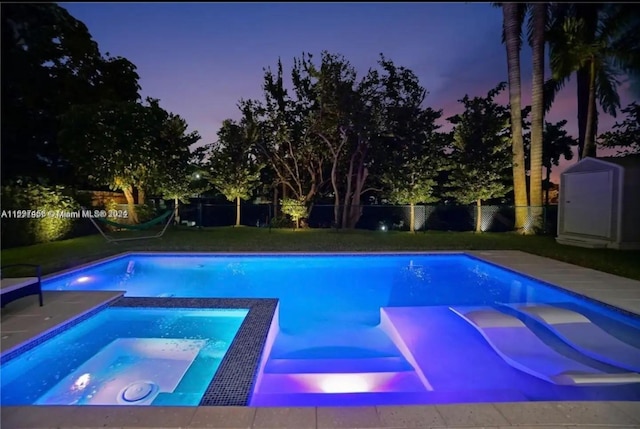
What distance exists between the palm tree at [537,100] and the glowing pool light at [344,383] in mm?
10763

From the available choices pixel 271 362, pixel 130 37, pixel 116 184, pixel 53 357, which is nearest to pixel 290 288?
pixel 271 362

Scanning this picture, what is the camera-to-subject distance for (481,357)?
3.22m

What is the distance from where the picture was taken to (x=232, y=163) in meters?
13.1

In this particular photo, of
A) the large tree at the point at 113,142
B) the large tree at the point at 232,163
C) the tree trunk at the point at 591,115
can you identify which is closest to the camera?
the tree trunk at the point at 591,115

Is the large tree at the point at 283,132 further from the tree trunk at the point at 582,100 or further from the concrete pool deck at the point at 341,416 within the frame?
the concrete pool deck at the point at 341,416

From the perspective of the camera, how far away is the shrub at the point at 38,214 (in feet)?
25.4

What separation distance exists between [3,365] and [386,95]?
12713mm

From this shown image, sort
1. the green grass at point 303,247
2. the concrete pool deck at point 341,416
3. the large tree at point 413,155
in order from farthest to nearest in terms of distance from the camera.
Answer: the large tree at point 413,155 → the green grass at point 303,247 → the concrete pool deck at point 341,416

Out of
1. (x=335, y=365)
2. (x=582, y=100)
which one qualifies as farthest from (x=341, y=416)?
(x=582, y=100)

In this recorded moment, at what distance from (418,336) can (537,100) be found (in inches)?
409

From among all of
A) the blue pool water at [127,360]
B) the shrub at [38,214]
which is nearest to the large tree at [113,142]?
the shrub at [38,214]

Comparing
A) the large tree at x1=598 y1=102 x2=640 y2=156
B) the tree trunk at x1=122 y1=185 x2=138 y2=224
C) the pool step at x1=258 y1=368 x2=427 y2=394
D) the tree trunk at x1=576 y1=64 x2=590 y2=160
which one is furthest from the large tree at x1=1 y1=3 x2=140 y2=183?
the large tree at x1=598 y1=102 x2=640 y2=156

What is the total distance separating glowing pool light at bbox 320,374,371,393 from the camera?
9.42ft

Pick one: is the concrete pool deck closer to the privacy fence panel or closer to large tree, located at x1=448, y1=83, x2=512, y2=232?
large tree, located at x1=448, y1=83, x2=512, y2=232
